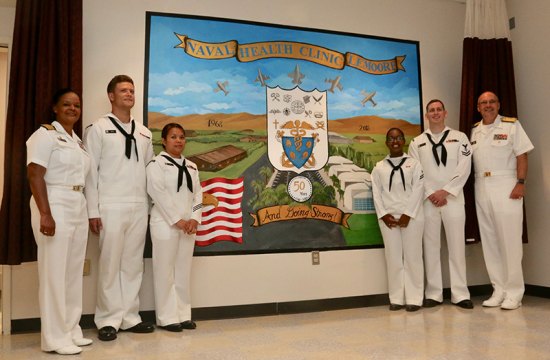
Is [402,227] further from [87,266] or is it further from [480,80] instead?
[87,266]

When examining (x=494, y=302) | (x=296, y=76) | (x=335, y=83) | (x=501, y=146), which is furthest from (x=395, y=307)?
(x=296, y=76)

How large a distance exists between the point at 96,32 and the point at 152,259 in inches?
82.9

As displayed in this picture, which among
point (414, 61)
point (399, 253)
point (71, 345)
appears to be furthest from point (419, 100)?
point (71, 345)

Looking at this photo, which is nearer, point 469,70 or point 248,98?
point 248,98

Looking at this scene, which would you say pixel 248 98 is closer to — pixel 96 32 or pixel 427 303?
pixel 96 32

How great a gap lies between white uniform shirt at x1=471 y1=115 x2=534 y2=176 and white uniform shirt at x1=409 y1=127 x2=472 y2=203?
0.13m

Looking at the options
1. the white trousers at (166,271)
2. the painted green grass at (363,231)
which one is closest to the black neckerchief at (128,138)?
the white trousers at (166,271)

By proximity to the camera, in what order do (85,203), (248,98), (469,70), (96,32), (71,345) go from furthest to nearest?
(469,70) < (248,98) < (96,32) < (85,203) < (71,345)

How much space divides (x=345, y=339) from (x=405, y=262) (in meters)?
1.46

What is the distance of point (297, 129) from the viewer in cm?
473

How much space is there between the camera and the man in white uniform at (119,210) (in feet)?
11.8

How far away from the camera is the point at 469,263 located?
17.1ft

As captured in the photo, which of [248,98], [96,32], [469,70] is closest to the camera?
[96,32]

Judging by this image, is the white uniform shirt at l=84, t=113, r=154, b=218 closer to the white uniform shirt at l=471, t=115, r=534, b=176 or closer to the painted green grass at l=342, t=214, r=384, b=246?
the painted green grass at l=342, t=214, r=384, b=246
